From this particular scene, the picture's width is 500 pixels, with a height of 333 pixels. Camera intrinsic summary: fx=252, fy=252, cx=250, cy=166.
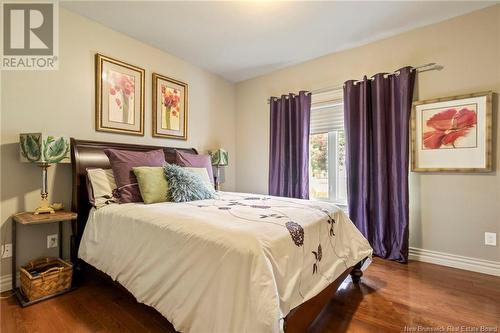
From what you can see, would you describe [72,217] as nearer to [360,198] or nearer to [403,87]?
[360,198]

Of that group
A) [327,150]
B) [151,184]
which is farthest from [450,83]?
[151,184]

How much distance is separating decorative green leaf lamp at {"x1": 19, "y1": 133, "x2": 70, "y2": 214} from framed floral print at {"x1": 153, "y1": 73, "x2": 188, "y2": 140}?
3.80ft

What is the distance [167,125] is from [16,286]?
2.07 meters

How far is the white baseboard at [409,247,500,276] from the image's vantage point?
7.55ft

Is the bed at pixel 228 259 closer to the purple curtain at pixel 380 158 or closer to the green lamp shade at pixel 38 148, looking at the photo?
the green lamp shade at pixel 38 148

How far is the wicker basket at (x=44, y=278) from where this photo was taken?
5.97ft

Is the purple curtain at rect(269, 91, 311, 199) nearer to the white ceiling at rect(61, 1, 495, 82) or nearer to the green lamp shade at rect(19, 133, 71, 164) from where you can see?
the white ceiling at rect(61, 1, 495, 82)

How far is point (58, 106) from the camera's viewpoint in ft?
7.52

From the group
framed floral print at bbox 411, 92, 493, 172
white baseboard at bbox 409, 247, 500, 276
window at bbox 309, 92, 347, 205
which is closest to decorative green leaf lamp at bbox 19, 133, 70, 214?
window at bbox 309, 92, 347, 205

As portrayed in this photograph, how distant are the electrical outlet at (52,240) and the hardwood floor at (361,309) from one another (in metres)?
0.46

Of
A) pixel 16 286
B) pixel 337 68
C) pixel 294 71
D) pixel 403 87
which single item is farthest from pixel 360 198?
pixel 16 286

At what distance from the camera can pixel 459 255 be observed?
96.7 inches

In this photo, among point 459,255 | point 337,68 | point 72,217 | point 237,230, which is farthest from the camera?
point 337,68

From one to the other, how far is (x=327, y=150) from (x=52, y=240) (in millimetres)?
3137
